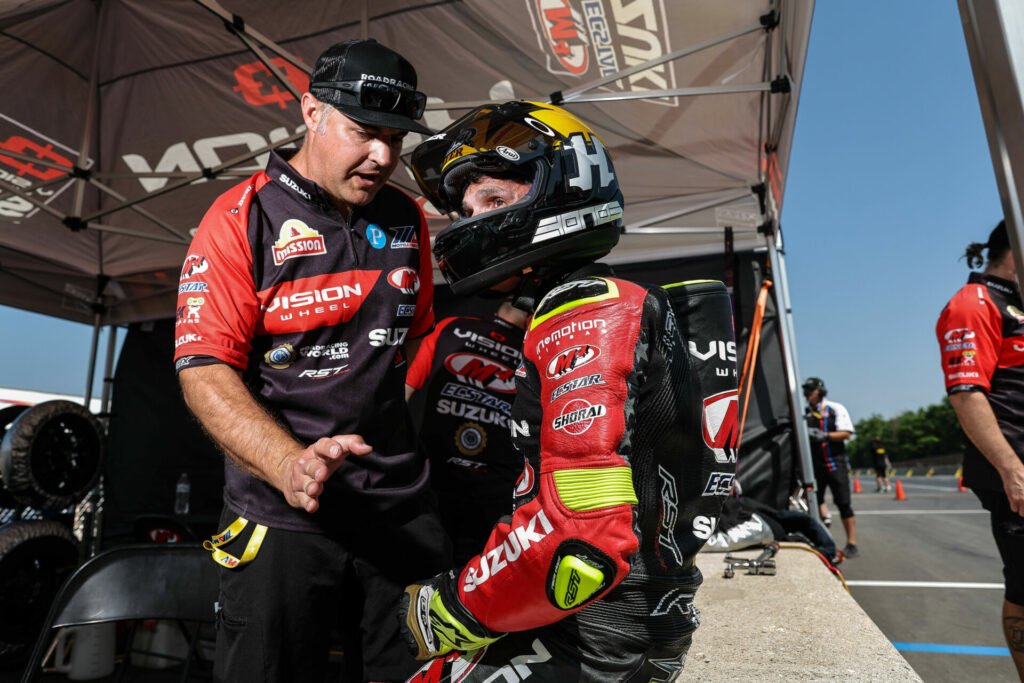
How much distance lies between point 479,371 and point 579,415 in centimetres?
228

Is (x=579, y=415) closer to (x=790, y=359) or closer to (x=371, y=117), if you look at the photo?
(x=371, y=117)

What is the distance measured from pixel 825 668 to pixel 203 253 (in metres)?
2.57

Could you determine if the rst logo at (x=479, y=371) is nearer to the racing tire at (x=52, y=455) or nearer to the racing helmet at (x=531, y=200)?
the racing helmet at (x=531, y=200)

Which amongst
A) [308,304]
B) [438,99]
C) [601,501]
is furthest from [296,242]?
[438,99]

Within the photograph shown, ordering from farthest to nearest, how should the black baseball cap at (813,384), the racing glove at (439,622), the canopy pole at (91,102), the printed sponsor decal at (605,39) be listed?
the black baseball cap at (813,384) → the canopy pole at (91,102) → the printed sponsor decal at (605,39) → the racing glove at (439,622)

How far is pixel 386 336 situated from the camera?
166 cm

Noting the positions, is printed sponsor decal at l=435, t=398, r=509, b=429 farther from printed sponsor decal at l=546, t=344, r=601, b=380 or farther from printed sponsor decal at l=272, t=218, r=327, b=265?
printed sponsor decal at l=546, t=344, r=601, b=380

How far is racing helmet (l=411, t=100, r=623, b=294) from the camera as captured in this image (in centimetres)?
128

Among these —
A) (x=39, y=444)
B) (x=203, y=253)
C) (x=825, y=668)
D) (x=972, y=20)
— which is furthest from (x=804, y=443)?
(x=39, y=444)

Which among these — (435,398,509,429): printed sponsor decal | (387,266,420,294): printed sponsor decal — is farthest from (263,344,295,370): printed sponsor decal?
(435,398,509,429): printed sponsor decal

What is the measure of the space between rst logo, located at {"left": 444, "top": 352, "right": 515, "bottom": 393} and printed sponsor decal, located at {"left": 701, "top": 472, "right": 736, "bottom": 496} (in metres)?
1.96

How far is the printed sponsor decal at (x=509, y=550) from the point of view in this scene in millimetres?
944

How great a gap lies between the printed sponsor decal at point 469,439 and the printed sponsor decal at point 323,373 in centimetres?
156

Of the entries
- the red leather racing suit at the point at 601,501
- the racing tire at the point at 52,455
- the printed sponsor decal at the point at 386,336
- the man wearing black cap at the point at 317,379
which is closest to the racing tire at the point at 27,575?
the racing tire at the point at 52,455
